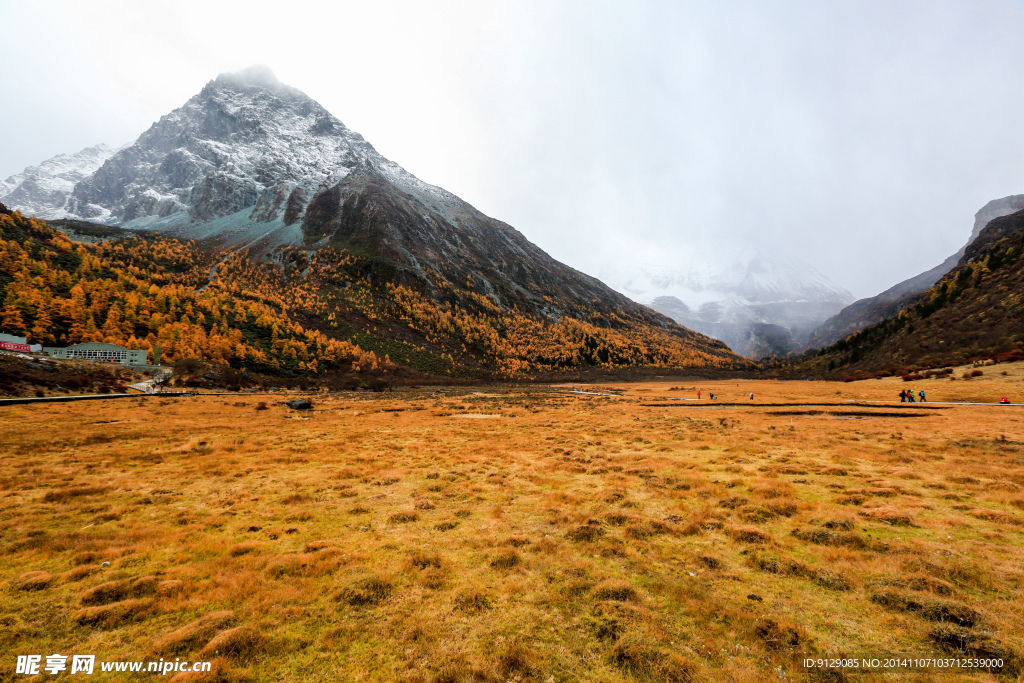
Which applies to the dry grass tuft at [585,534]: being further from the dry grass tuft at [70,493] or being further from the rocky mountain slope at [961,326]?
A: the rocky mountain slope at [961,326]

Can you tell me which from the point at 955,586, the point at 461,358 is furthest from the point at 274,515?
the point at 461,358

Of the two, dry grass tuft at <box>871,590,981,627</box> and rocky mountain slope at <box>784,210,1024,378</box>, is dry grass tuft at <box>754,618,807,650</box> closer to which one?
dry grass tuft at <box>871,590,981,627</box>

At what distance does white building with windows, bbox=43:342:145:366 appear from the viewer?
72812mm

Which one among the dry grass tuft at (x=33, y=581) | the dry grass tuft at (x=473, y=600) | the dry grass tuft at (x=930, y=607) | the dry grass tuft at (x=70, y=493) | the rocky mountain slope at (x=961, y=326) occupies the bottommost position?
the dry grass tuft at (x=70, y=493)

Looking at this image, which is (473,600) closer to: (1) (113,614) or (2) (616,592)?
(2) (616,592)

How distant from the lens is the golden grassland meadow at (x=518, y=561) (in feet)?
19.5

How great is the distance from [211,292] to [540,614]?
575 ft

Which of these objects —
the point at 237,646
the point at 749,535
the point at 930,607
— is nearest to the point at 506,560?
the point at 237,646

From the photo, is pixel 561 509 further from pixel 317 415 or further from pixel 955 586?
pixel 317 415

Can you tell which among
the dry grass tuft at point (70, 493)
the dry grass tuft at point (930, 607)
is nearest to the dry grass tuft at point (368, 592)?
the dry grass tuft at point (930, 607)

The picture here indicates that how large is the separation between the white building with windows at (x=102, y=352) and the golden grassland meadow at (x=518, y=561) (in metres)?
76.5

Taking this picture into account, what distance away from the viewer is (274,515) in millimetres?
12188

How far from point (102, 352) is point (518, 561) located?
10835cm

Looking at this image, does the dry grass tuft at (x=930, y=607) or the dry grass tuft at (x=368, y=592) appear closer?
the dry grass tuft at (x=930, y=607)
